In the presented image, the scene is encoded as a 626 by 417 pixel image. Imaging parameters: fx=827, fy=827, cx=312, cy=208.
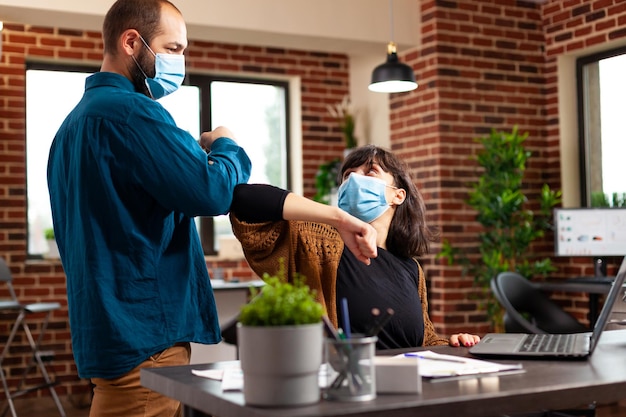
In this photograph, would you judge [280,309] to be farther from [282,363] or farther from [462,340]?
[462,340]

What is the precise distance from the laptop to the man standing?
24.2 inches

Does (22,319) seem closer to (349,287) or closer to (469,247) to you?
(469,247)

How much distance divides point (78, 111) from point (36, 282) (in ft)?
15.4

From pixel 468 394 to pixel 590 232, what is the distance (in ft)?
14.9

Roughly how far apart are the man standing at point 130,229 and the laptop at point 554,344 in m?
0.61

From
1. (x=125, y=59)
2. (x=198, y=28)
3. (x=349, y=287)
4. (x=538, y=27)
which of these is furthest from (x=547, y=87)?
(x=125, y=59)

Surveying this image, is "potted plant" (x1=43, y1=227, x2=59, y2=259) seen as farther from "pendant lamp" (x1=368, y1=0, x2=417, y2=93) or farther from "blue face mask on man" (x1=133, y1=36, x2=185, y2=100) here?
"blue face mask on man" (x1=133, y1=36, x2=185, y2=100)

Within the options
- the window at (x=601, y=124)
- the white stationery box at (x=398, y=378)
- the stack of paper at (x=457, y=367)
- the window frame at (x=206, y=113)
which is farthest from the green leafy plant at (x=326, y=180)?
the white stationery box at (x=398, y=378)

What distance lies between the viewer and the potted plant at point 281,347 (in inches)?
44.1

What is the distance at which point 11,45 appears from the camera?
20.0ft

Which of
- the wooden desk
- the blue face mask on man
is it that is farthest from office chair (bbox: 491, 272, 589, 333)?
the wooden desk

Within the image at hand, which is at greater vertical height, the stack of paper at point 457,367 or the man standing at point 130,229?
the man standing at point 130,229

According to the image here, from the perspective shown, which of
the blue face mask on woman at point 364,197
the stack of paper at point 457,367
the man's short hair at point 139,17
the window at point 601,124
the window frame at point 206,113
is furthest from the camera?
the window frame at point 206,113

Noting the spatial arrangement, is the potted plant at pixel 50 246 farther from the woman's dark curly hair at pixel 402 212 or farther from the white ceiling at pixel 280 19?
the woman's dark curly hair at pixel 402 212
